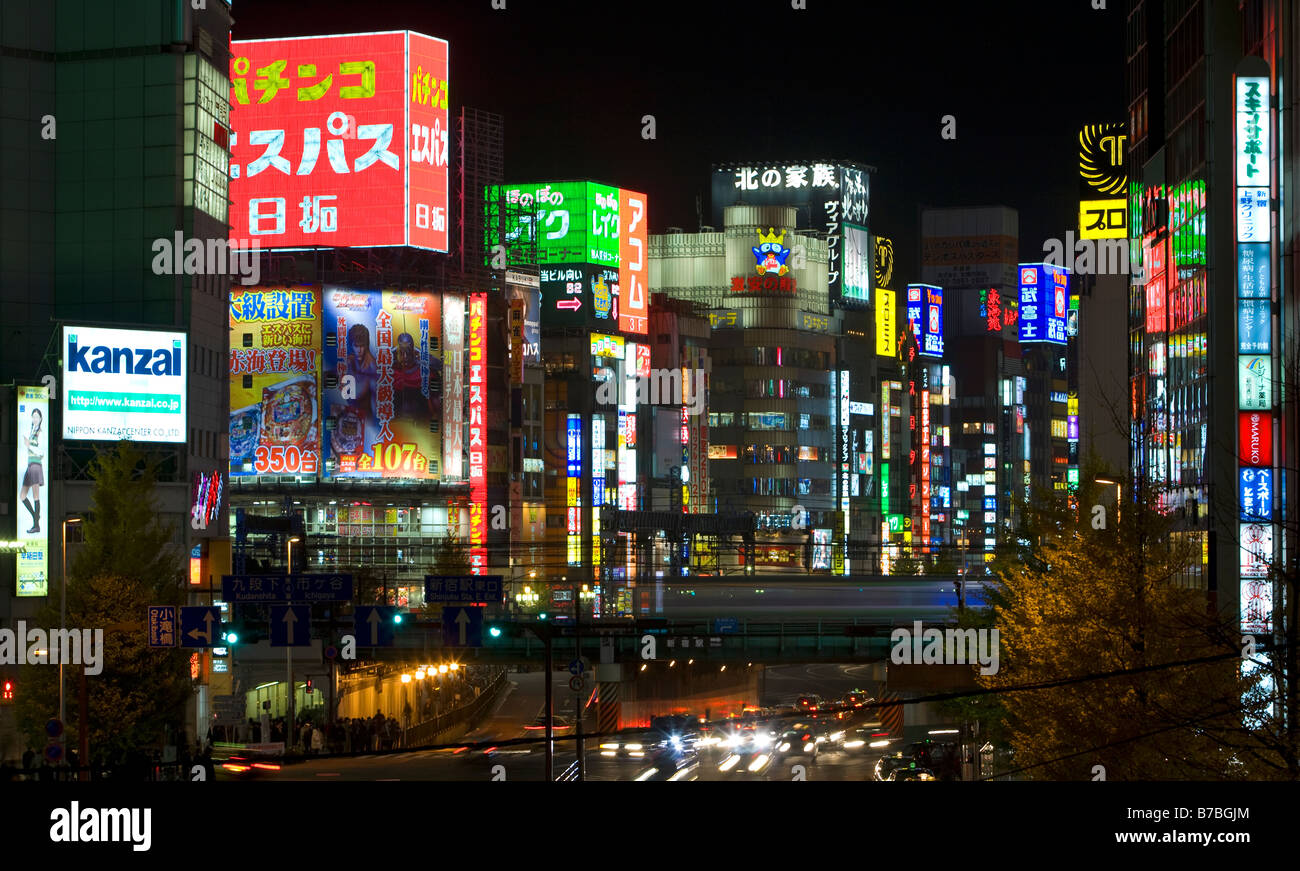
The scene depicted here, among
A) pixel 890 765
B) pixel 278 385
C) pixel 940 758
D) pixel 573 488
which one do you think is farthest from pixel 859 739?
pixel 573 488

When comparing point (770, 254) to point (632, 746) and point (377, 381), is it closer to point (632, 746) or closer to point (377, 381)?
point (377, 381)

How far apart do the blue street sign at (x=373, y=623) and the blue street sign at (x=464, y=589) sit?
282 centimetres

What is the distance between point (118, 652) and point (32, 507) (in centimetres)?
1271

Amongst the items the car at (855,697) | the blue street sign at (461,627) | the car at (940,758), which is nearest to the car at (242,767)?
the blue street sign at (461,627)

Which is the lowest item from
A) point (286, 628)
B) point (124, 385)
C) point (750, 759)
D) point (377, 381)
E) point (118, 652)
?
Result: point (750, 759)

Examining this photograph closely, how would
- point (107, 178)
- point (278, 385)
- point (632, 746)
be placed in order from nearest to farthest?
point (632, 746) → point (107, 178) → point (278, 385)

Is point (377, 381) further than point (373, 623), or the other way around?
point (377, 381)

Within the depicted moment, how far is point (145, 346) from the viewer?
62469 millimetres

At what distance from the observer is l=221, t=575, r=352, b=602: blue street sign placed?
47.7 meters

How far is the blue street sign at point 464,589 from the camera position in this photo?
1977 inches

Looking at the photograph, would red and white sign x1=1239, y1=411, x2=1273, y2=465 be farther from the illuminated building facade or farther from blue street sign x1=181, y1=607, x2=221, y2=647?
the illuminated building facade

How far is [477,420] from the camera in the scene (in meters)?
103
